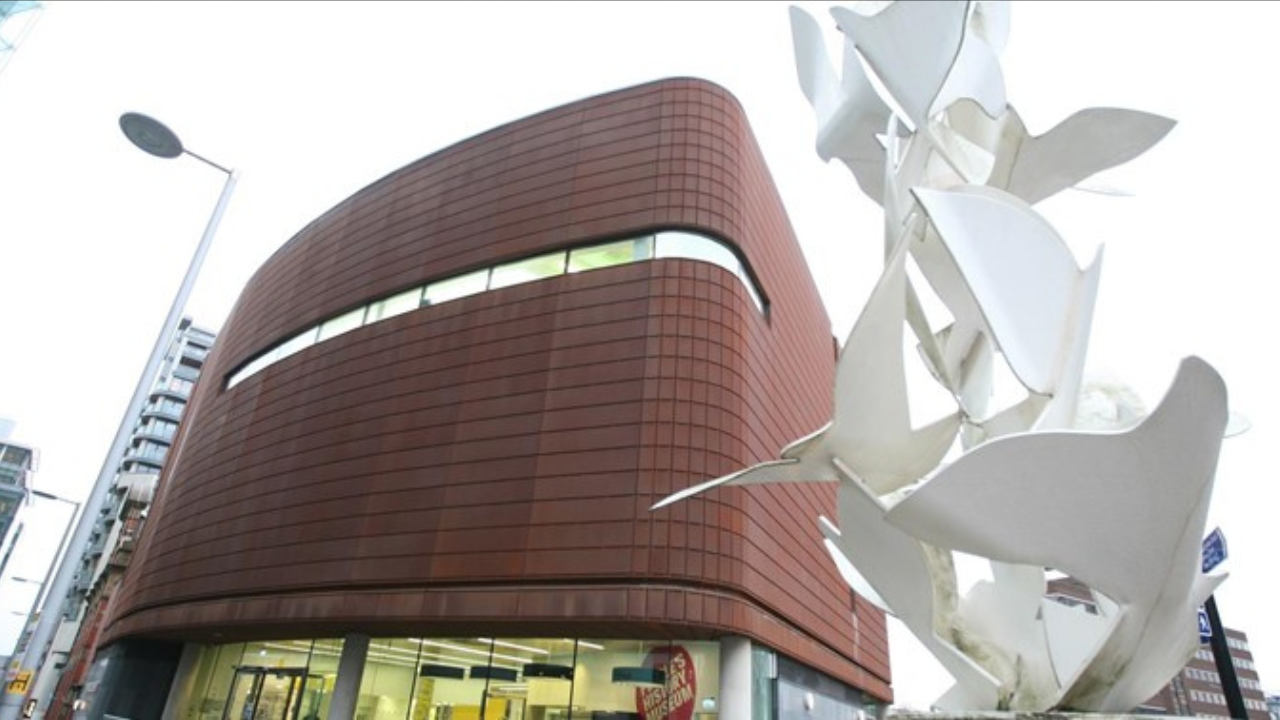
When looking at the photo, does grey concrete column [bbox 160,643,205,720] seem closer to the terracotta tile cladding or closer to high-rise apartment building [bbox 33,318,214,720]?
the terracotta tile cladding

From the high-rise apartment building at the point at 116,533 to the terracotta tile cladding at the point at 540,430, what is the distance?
8885 mm

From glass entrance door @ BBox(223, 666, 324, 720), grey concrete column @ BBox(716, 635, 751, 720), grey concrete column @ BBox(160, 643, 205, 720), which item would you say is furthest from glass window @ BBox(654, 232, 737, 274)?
grey concrete column @ BBox(160, 643, 205, 720)

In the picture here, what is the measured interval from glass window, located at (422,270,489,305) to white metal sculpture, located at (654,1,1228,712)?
40.1 feet

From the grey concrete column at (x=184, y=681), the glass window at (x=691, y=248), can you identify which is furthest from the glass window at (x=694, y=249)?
the grey concrete column at (x=184, y=681)

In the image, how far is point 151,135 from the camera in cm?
858

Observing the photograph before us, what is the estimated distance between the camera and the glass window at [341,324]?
72.6 ft

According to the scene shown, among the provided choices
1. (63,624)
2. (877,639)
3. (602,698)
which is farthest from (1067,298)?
(63,624)

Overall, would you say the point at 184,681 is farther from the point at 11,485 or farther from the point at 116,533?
the point at 11,485

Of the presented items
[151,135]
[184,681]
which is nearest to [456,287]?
[151,135]

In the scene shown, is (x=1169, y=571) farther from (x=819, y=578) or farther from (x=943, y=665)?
(x=819, y=578)

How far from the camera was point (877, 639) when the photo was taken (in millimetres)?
27047

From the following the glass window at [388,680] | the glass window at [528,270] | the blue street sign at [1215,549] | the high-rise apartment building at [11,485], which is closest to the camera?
the blue street sign at [1215,549]

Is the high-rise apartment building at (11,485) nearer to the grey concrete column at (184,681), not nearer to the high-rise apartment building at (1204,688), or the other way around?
the grey concrete column at (184,681)

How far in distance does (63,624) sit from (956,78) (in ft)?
248
